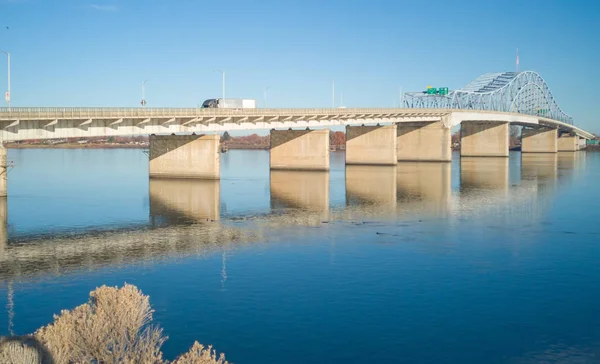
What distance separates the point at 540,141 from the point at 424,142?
77.1 m

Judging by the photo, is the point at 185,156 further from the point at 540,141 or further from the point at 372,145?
the point at 540,141

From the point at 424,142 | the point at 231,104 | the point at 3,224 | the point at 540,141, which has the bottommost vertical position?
the point at 3,224

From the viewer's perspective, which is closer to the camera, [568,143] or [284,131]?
[284,131]

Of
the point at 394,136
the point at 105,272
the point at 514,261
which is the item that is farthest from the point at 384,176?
the point at 105,272

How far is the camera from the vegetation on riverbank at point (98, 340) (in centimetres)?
1157

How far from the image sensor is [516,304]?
21.4 m

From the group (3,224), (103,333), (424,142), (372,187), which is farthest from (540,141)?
(103,333)

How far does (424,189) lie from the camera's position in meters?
63.2

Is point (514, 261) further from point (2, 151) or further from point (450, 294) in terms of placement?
point (2, 151)

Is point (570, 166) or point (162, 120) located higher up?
point (162, 120)

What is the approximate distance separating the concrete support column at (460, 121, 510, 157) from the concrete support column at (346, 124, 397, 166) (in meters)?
43.9

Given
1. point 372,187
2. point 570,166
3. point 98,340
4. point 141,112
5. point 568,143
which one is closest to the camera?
point 98,340

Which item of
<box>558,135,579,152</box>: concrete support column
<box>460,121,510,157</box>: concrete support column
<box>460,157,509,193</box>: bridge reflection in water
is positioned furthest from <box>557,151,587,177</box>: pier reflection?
<box>558,135,579,152</box>: concrete support column

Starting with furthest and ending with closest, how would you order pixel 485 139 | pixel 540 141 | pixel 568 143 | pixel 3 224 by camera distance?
pixel 568 143
pixel 540 141
pixel 485 139
pixel 3 224
